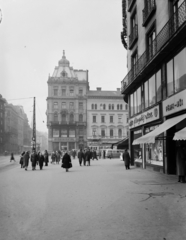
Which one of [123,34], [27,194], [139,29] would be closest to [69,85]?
[123,34]

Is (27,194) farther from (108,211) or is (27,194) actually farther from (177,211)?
(177,211)

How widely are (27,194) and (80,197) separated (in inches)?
80.3

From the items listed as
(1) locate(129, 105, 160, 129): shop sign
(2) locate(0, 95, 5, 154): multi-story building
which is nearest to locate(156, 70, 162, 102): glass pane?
(1) locate(129, 105, 160, 129): shop sign

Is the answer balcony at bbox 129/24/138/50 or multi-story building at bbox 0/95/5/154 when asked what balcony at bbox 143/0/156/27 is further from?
multi-story building at bbox 0/95/5/154

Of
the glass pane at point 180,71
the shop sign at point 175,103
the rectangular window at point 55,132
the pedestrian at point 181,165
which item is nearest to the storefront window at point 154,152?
the shop sign at point 175,103

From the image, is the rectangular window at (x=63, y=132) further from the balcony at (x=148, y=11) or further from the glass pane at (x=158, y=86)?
the glass pane at (x=158, y=86)

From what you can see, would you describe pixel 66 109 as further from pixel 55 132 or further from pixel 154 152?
pixel 154 152

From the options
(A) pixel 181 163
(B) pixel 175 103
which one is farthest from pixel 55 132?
(A) pixel 181 163

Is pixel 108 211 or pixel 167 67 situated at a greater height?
pixel 167 67

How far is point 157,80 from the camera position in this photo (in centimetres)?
1875

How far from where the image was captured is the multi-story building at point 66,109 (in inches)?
3236

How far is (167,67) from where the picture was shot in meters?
17.1

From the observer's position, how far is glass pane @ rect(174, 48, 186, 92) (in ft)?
48.5

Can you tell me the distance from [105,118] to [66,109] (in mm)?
11277
